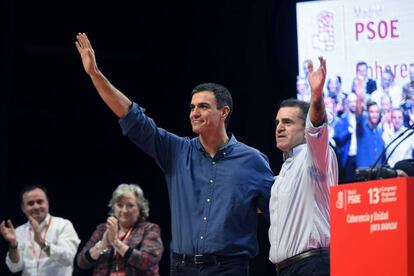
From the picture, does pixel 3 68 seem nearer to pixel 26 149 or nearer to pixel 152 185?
pixel 26 149

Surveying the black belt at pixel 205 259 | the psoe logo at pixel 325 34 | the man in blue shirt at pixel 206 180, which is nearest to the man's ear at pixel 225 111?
the man in blue shirt at pixel 206 180

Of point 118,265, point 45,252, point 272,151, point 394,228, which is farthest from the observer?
point 272,151

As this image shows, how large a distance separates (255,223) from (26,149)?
13.0 feet

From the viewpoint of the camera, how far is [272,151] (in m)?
6.50

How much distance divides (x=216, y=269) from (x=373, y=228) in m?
1.37

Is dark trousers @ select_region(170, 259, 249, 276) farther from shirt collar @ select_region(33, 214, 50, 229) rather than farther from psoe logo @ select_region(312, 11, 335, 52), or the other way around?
psoe logo @ select_region(312, 11, 335, 52)

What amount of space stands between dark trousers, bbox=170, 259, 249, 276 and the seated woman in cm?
157

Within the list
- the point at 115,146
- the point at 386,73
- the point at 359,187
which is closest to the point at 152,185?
the point at 115,146

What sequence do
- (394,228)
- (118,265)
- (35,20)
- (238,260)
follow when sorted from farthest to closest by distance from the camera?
1. (35,20)
2. (118,265)
3. (238,260)
4. (394,228)

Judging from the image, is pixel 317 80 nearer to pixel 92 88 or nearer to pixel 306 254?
pixel 306 254

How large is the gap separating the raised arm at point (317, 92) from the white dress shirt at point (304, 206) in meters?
0.15

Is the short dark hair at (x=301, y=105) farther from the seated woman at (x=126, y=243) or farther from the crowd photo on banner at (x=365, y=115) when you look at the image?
the crowd photo on banner at (x=365, y=115)

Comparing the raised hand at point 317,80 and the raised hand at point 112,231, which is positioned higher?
the raised hand at point 317,80

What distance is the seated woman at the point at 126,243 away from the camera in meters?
5.25
